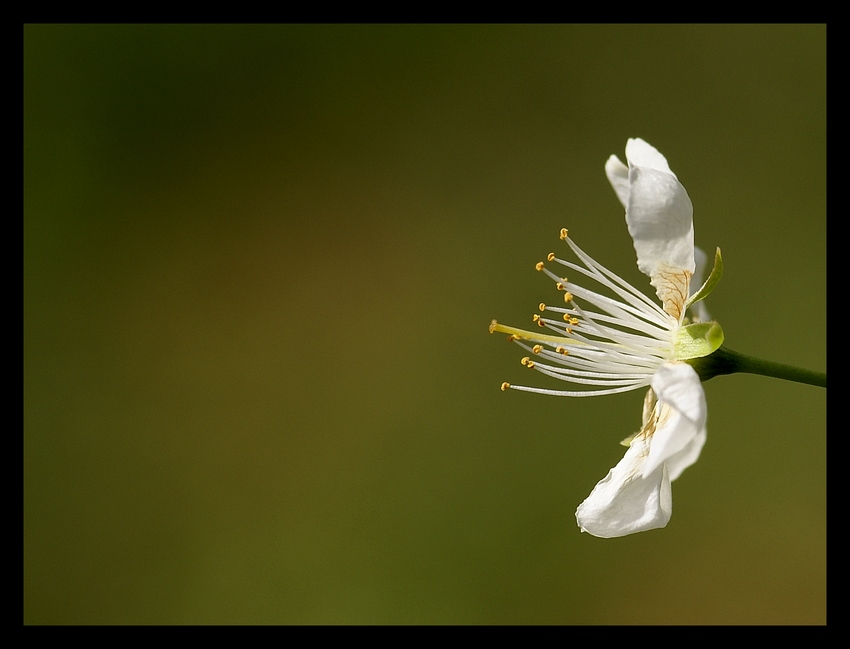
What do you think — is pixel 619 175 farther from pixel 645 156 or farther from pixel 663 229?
pixel 663 229

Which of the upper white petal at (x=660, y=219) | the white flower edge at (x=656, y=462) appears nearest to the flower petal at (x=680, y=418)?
the white flower edge at (x=656, y=462)

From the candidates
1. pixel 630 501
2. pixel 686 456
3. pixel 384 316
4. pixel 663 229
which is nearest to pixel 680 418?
pixel 686 456

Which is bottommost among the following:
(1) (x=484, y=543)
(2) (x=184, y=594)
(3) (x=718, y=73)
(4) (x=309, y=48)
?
(2) (x=184, y=594)

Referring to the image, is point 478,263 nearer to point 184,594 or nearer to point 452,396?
point 452,396

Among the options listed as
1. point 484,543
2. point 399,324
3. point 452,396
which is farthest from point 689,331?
point 399,324

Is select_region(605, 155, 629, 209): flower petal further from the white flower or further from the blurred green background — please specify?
the blurred green background

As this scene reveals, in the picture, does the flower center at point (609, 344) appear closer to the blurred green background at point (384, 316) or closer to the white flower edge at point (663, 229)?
the white flower edge at point (663, 229)

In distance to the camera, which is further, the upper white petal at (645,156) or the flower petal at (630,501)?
the upper white petal at (645,156)
